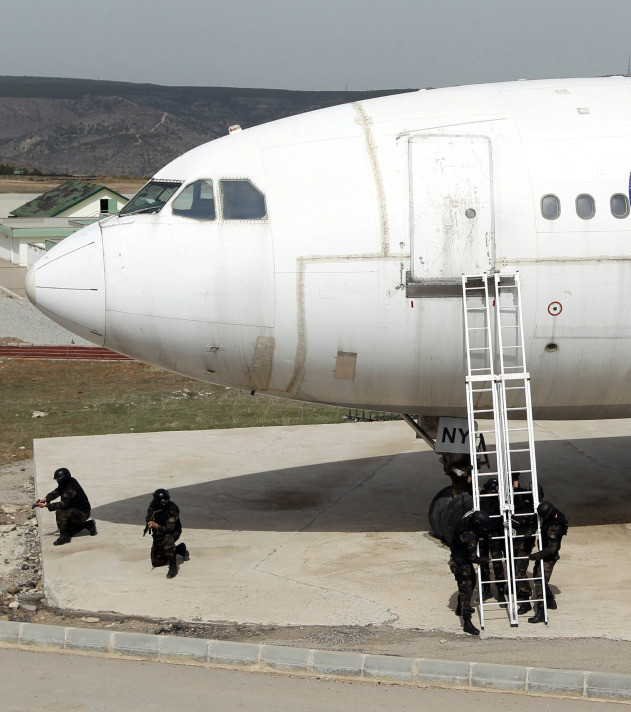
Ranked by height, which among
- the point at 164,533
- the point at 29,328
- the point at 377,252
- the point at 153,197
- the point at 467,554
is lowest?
the point at 164,533

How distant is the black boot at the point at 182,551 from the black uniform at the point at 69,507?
2.23m

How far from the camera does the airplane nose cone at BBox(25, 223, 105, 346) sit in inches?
623

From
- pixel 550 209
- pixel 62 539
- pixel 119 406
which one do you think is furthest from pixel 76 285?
pixel 119 406

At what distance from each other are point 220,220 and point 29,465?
40.1 ft

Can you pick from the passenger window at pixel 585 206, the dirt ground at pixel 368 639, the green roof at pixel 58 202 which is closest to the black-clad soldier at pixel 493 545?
the dirt ground at pixel 368 639

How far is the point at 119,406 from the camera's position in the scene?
33.0m

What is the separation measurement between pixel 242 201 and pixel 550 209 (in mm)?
4399

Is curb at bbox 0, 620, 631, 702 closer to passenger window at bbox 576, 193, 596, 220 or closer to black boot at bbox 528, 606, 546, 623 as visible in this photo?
black boot at bbox 528, 606, 546, 623

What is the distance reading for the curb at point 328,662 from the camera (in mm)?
12211

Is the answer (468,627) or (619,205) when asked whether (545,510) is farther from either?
(619,205)

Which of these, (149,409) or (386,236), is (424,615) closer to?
(386,236)

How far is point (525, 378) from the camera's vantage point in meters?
15.3

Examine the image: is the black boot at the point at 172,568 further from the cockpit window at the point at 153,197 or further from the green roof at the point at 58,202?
the green roof at the point at 58,202

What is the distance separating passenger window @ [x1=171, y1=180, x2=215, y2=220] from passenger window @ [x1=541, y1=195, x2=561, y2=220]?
4730 millimetres
